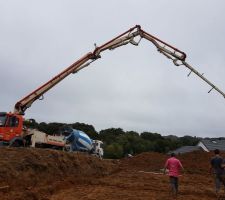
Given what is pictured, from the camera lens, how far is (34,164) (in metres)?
22.8

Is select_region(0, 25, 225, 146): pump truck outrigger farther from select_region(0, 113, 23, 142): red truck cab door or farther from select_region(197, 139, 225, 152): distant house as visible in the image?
select_region(197, 139, 225, 152): distant house

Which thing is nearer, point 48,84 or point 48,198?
point 48,198

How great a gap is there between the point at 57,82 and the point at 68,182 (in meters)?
9.72

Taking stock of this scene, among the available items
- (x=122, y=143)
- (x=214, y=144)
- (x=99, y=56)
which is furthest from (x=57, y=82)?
(x=214, y=144)

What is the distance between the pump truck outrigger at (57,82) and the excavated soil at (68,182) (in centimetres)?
269

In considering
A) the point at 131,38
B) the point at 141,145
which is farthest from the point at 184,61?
the point at 141,145

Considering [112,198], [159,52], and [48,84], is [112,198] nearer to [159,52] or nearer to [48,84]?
[48,84]

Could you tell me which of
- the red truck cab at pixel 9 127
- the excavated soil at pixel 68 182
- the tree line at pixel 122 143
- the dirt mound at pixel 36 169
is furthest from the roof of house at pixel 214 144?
the red truck cab at pixel 9 127

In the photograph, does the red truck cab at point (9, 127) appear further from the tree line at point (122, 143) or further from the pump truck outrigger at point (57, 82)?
the tree line at point (122, 143)

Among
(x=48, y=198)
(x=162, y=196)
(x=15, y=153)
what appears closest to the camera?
(x=48, y=198)

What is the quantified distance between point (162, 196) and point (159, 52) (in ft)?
47.4

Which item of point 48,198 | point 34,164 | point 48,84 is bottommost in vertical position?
point 48,198

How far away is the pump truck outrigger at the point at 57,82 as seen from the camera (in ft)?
87.7

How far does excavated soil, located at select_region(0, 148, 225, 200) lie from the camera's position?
17.5 m
